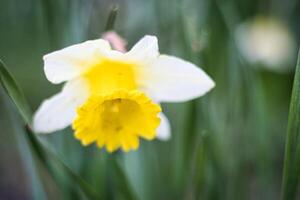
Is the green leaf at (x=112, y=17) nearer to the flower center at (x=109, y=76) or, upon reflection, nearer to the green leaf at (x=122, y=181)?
the flower center at (x=109, y=76)

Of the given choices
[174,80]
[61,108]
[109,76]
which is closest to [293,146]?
[174,80]

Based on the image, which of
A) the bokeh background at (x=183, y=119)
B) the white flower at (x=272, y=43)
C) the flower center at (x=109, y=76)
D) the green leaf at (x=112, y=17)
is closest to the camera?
the green leaf at (x=112, y=17)

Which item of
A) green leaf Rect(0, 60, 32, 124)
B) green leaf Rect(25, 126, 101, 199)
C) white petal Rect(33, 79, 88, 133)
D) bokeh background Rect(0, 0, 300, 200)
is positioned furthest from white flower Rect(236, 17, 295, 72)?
green leaf Rect(0, 60, 32, 124)

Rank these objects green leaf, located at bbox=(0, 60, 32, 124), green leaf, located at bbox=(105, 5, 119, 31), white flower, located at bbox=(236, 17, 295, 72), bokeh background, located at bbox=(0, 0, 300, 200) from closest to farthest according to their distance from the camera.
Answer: green leaf, located at bbox=(0, 60, 32, 124)
green leaf, located at bbox=(105, 5, 119, 31)
bokeh background, located at bbox=(0, 0, 300, 200)
white flower, located at bbox=(236, 17, 295, 72)

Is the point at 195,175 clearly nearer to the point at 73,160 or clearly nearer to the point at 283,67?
the point at 73,160

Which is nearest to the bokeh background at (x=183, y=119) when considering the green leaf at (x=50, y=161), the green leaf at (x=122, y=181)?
the green leaf at (x=50, y=161)

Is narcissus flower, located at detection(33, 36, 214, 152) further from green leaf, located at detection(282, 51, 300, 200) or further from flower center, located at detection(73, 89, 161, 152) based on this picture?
green leaf, located at detection(282, 51, 300, 200)

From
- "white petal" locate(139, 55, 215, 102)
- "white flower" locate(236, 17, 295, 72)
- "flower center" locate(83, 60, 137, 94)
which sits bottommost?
"white flower" locate(236, 17, 295, 72)

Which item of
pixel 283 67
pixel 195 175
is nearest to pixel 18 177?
pixel 283 67
